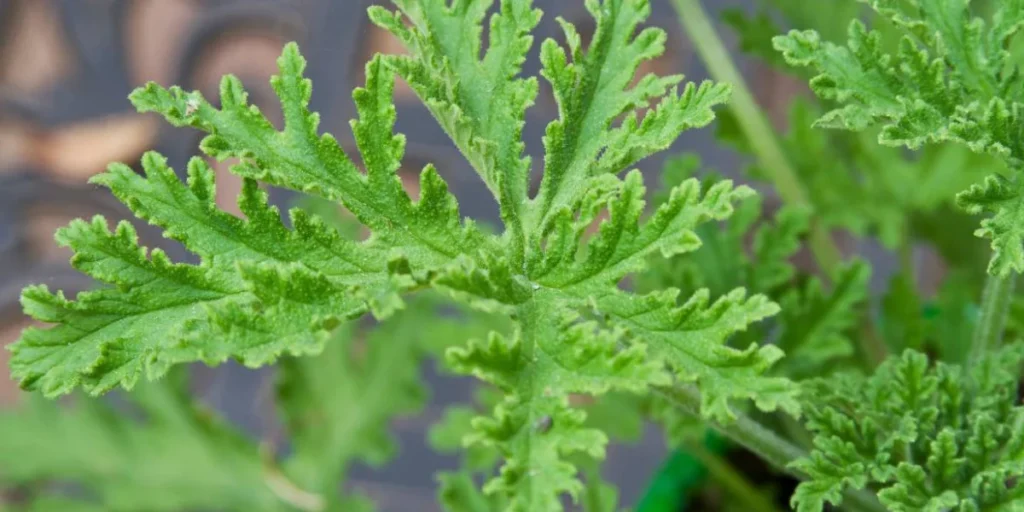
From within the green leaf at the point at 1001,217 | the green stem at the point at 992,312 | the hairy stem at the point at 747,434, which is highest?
the green leaf at the point at 1001,217

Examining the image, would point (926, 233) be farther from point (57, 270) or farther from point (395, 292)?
point (57, 270)

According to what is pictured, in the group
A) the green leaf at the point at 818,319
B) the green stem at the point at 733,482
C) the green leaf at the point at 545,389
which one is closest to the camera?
the green leaf at the point at 545,389

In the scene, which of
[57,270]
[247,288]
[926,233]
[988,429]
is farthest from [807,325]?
[57,270]

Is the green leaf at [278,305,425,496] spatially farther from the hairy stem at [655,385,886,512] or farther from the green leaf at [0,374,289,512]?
the hairy stem at [655,385,886,512]

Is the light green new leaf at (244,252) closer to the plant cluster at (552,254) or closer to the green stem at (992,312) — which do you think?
the plant cluster at (552,254)

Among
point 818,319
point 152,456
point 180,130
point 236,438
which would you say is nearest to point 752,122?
point 818,319

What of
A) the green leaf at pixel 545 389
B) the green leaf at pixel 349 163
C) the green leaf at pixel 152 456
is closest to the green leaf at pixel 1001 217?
the green leaf at pixel 545 389

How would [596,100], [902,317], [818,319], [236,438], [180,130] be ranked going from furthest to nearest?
[180,130] < [236,438] < [902,317] < [818,319] < [596,100]

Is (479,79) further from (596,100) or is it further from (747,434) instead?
(747,434)
